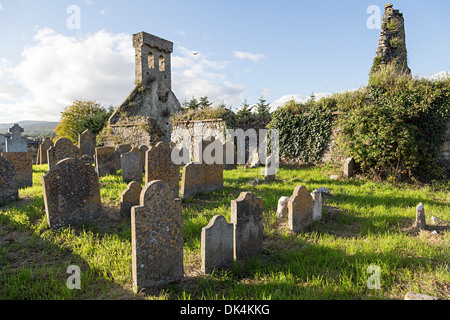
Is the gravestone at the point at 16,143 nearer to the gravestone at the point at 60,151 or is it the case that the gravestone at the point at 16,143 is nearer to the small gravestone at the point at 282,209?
the gravestone at the point at 60,151

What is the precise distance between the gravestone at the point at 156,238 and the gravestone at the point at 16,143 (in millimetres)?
8303

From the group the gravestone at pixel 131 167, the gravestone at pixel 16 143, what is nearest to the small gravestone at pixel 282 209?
the gravestone at pixel 131 167

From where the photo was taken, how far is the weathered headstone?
22.0 feet

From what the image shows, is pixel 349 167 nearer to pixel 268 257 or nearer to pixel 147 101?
pixel 268 257

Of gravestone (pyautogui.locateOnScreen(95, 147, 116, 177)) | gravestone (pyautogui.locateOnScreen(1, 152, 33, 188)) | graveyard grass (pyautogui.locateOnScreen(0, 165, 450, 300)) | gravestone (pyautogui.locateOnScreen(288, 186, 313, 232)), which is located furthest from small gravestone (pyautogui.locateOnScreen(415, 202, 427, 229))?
gravestone (pyautogui.locateOnScreen(1, 152, 33, 188))

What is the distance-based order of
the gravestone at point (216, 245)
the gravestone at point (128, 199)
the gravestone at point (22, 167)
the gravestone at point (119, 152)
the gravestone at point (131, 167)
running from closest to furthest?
the gravestone at point (216, 245)
the gravestone at point (128, 199)
the gravestone at point (22, 167)
the gravestone at point (131, 167)
the gravestone at point (119, 152)

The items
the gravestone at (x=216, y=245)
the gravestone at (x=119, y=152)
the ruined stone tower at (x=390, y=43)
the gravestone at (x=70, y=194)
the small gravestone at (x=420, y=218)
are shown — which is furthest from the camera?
the ruined stone tower at (x=390, y=43)

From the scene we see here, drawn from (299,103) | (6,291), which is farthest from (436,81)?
(6,291)

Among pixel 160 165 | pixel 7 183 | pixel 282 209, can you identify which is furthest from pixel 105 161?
pixel 282 209

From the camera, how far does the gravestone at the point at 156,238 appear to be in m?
2.90

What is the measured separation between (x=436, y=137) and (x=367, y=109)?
2389 mm

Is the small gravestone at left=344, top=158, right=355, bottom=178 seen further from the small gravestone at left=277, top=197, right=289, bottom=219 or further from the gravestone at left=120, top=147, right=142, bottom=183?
the gravestone at left=120, top=147, right=142, bottom=183

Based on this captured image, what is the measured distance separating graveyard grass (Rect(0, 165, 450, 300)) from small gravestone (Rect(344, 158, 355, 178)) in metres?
2.93

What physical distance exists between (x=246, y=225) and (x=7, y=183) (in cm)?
633
